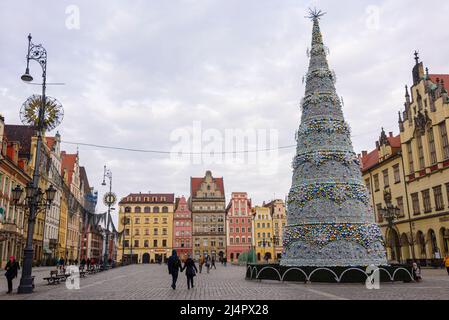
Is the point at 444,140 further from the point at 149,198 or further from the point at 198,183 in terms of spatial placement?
the point at 149,198

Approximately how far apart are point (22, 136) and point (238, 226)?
49.6m

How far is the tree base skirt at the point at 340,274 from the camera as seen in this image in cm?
1698

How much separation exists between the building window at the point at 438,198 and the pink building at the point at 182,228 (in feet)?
200

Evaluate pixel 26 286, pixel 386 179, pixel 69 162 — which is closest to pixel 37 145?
pixel 26 286

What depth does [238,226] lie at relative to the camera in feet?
284

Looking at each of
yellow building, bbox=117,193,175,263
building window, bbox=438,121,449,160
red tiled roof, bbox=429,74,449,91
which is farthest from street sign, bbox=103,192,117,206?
yellow building, bbox=117,193,175,263

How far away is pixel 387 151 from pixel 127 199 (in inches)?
2525

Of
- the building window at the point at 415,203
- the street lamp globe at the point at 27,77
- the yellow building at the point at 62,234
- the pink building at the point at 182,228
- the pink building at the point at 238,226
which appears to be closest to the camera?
the street lamp globe at the point at 27,77

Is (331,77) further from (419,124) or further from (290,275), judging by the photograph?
(419,124)

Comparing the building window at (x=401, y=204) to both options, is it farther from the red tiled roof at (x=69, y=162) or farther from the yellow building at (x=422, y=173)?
the red tiled roof at (x=69, y=162)

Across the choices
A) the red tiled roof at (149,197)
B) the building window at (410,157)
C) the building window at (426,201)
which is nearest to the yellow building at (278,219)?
the red tiled roof at (149,197)

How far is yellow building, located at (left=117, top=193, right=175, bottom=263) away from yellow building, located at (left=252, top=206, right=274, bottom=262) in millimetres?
20278

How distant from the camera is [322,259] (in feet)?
60.0

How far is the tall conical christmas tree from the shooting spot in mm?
18375
